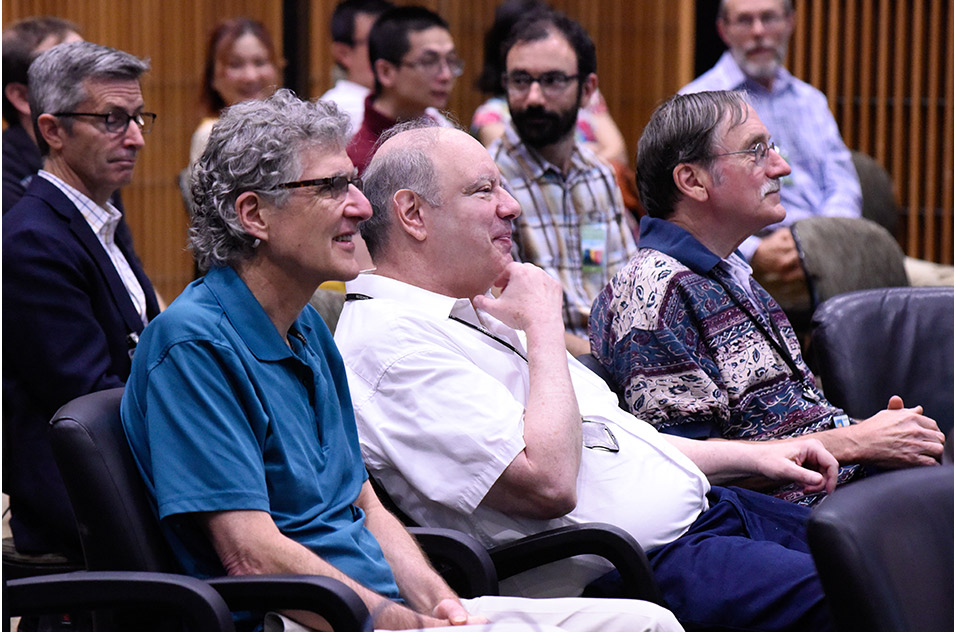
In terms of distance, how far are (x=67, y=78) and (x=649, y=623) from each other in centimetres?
199

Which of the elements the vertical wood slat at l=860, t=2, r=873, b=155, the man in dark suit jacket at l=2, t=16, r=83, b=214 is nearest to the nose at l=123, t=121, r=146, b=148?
the man in dark suit jacket at l=2, t=16, r=83, b=214

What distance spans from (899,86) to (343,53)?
286cm

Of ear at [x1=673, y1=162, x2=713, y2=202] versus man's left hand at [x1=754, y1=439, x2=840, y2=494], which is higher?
ear at [x1=673, y1=162, x2=713, y2=202]

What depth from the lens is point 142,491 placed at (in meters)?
1.79

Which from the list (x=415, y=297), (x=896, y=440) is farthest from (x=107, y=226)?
(x=896, y=440)

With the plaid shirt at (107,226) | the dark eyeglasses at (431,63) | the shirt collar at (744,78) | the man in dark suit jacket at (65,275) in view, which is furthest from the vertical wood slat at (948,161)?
the plaid shirt at (107,226)

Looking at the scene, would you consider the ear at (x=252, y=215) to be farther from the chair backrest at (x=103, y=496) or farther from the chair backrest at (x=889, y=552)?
the chair backrest at (x=889, y=552)

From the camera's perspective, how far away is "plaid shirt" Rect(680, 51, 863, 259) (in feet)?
16.4

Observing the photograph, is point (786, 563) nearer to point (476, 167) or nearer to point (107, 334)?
point (476, 167)

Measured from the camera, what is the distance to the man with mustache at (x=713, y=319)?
8.08 feet

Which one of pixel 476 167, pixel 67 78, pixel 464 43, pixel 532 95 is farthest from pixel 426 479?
pixel 464 43

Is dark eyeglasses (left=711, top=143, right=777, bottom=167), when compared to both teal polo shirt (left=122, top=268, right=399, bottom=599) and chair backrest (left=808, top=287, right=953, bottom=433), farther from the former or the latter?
teal polo shirt (left=122, top=268, right=399, bottom=599)

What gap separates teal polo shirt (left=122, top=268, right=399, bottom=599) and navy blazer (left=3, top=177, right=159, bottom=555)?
0.84 metres

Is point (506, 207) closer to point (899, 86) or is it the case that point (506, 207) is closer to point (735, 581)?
point (735, 581)
